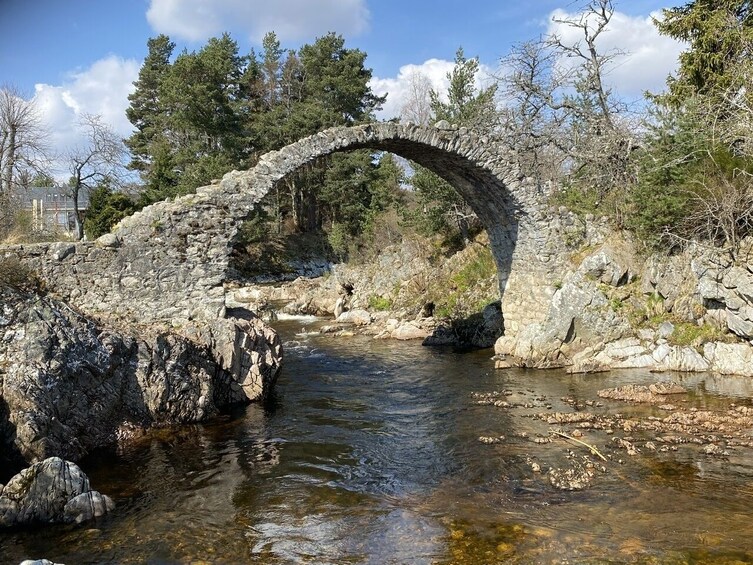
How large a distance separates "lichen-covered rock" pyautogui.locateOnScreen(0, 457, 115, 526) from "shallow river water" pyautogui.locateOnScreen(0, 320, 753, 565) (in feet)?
0.67

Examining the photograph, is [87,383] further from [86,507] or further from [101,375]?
[86,507]

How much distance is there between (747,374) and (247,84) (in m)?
34.0

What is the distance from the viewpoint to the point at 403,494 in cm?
687

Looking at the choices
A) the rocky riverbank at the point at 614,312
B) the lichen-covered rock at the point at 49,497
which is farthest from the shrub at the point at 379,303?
the lichen-covered rock at the point at 49,497

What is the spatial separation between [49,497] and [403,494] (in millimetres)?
4023

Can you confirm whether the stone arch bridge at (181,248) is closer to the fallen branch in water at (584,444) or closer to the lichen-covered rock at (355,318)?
the fallen branch in water at (584,444)

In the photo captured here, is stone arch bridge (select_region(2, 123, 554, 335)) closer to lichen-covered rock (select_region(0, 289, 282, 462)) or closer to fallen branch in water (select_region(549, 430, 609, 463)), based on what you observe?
lichen-covered rock (select_region(0, 289, 282, 462))

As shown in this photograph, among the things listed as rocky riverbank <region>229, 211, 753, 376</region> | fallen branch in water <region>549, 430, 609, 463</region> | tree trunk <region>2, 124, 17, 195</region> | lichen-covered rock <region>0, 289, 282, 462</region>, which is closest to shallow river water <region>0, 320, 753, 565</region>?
fallen branch in water <region>549, 430, 609, 463</region>

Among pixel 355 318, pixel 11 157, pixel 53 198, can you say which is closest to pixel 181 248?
pixel 355 318

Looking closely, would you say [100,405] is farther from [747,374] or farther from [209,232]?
[747,374]

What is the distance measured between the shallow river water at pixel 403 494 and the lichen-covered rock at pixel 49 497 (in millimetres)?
203

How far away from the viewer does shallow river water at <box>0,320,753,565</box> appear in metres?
5.43

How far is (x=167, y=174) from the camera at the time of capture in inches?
1180

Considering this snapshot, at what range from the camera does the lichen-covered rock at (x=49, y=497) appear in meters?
5.97
